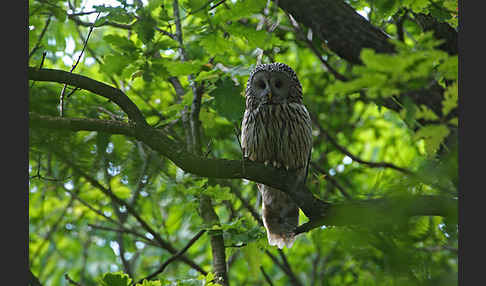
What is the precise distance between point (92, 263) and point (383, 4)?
20.0 ft

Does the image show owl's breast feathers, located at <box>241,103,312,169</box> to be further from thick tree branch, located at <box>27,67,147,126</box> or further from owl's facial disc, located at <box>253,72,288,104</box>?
thick tree branch, located at <box>27,67,147,126</box>

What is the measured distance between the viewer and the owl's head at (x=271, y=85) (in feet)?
16.1

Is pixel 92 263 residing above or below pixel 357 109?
below

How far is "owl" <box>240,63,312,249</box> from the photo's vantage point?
483 cm

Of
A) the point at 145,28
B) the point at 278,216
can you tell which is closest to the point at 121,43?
the point at 145,28

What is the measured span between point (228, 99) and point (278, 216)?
166cm

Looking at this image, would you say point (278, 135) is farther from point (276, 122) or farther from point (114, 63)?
point (114, 63)

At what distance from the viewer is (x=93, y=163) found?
2.97 m

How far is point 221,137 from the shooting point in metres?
6.70

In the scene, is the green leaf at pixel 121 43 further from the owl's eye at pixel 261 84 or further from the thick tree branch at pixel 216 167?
the thick tree branch at pixel 216 167

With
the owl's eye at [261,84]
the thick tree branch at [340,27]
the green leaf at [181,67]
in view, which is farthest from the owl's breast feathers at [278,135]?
the green leaf at [181,67]

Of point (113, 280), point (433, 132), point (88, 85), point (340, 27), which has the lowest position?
point (113, 280)
